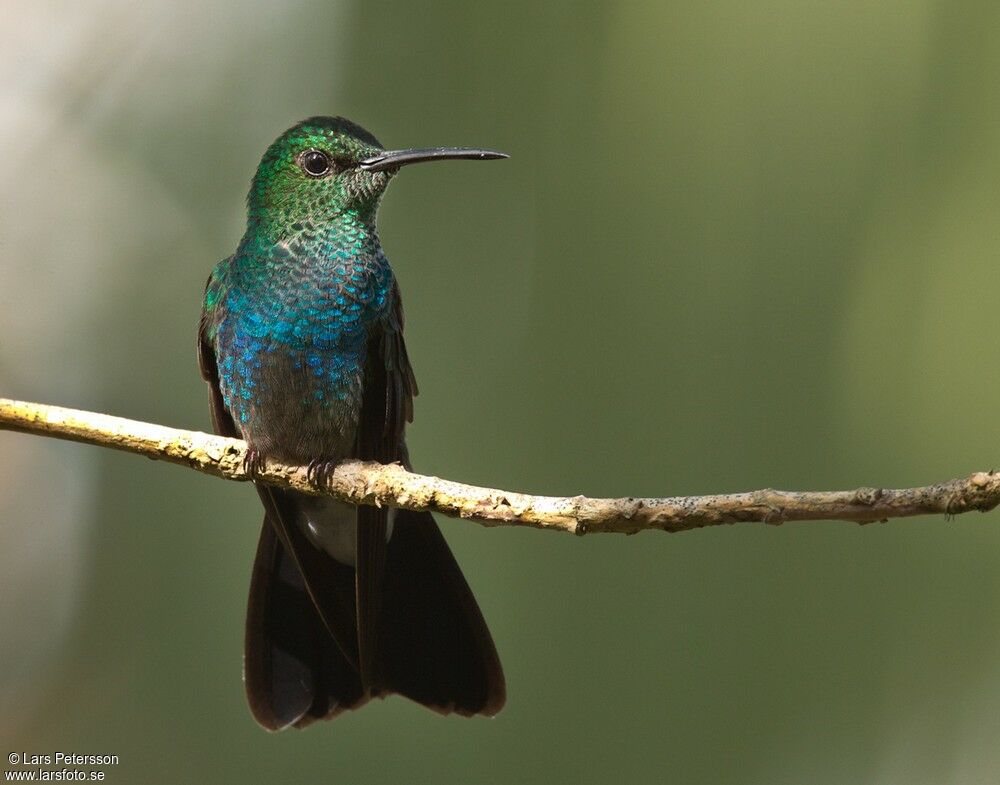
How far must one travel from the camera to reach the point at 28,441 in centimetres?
436

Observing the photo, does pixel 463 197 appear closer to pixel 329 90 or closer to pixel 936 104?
pixel 329 90

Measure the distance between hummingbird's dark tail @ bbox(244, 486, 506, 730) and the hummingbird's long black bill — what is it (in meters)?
0.90

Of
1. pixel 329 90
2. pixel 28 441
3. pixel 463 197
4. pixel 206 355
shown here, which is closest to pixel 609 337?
pixel 463 197

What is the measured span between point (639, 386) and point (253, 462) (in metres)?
1.86

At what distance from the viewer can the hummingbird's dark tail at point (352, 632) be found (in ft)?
9.73

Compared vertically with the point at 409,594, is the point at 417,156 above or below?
above

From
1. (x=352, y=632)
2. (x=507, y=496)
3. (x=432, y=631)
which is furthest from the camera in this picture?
(x=432, y=631)

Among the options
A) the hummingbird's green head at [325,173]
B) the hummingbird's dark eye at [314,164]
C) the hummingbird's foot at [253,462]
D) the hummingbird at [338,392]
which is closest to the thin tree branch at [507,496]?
the hummingbird's foot at [253,462]

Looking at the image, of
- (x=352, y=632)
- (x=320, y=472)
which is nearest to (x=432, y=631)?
(x=352, y=632)

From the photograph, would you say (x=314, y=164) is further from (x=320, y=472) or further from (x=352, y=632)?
(x=352, y=632)

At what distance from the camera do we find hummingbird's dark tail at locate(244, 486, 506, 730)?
Answer: 297 centimetres

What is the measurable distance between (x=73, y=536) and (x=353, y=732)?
152cm

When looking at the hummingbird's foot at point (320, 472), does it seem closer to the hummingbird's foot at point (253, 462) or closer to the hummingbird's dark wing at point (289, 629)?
the hummingbird's foot at point (253, 462)

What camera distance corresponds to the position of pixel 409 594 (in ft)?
10.1
